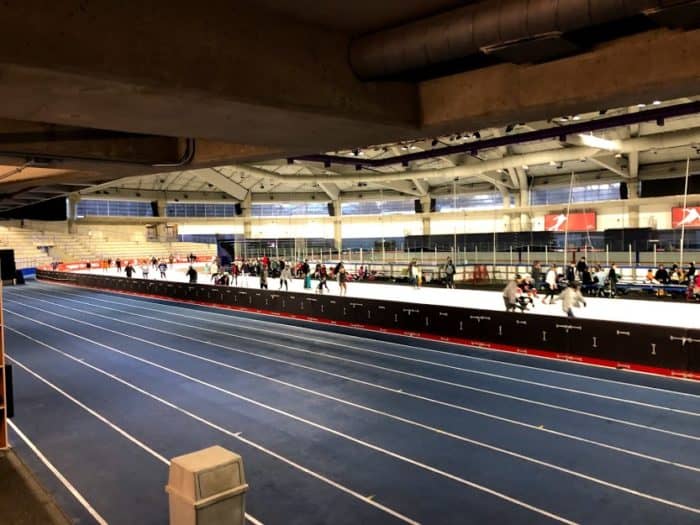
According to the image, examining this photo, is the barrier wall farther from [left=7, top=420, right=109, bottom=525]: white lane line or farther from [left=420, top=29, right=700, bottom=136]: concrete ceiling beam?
[left=7, top=420, right=109, bottom=525]: white lane line

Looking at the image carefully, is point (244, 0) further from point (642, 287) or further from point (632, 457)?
point (642, 287)

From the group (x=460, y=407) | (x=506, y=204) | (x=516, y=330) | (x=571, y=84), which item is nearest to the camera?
(x=571, y=84)

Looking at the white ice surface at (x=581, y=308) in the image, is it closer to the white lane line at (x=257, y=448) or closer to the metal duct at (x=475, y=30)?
the white lane line at (x=257, y=448)

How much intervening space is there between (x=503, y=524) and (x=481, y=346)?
8.97m

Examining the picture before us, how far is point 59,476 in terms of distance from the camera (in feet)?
22.2

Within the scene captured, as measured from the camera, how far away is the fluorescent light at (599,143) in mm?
24695

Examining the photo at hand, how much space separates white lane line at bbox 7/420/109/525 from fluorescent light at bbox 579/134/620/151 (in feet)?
77.9

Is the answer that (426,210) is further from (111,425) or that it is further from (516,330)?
(111,425)

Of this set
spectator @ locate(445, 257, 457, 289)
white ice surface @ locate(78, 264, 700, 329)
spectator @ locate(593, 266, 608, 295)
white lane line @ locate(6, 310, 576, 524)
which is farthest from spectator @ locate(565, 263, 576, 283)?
white lane line @ locate(6, 310, 576, 524)

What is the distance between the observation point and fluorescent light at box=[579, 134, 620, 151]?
2470cm

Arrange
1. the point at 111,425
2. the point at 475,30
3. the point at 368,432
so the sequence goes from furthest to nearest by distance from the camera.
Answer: the point at 111,425
the point at 368,432
the point at 475,30

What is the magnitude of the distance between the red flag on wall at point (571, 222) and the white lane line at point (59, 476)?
2973 centimetres

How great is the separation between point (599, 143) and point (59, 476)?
26682mm

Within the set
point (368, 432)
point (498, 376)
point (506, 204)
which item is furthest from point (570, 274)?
point (506, 204)
